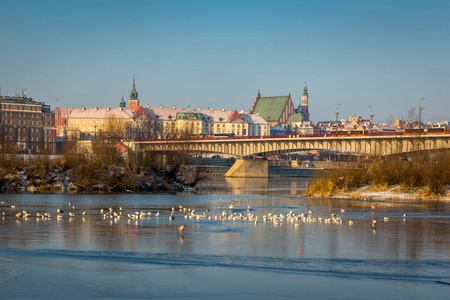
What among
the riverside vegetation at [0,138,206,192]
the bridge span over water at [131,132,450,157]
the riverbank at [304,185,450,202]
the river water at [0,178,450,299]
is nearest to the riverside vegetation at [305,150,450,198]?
the riverbank at [304,185,450,202]

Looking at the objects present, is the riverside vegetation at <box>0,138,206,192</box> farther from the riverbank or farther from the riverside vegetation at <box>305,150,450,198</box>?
the riverbank

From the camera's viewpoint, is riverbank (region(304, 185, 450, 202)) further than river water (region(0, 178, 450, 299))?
Yes

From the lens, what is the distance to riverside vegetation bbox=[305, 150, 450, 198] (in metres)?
48.3

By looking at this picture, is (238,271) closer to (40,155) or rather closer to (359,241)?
(359,241)

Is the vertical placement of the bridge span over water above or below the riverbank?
above

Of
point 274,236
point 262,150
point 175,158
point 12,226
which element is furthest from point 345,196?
point 262,150

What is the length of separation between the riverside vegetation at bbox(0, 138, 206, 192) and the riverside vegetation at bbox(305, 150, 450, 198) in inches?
644

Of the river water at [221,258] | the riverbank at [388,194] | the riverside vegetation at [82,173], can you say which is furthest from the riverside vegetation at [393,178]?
the river water at [221,258]

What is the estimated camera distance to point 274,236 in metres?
24.4

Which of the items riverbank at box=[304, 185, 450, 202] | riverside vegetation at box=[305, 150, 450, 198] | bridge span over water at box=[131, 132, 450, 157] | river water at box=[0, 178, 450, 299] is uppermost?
bridge span over water at box=[131, 132, 450, 157]

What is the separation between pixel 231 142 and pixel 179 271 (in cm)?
10983

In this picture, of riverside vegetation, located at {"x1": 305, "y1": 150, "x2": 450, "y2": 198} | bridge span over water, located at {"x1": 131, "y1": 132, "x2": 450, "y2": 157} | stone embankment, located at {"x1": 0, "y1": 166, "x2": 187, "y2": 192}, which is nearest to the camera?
riverside vegetation, located at {"x1": 305, "y1": 150, "x2": 450, "y2": 198}

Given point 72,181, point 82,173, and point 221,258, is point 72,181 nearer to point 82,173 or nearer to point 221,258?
point 82,173

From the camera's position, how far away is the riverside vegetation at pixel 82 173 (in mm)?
55406
